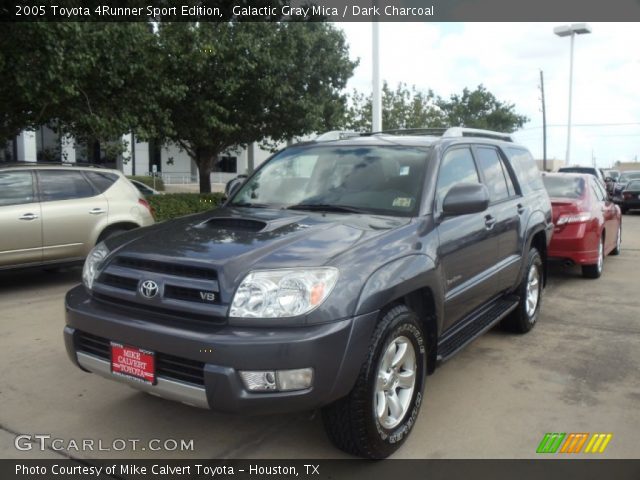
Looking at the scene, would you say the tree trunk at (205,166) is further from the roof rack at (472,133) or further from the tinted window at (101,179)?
the roof rack at (472,133)

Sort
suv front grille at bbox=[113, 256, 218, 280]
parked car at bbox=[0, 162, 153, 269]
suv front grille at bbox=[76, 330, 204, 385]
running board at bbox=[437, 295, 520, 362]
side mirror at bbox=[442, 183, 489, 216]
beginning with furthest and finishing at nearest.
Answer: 1. parked car at bbox=[0, 162, 153, 269]
2. running board at bbox=[437, 295, 520, 362]
3. side mirror at bbox=[442, 183, 489, 216]
4. suv front grille at bbox=[113, 256, 218, 280]
5. suv front grille at bbox=[76, 330, 204, 385]

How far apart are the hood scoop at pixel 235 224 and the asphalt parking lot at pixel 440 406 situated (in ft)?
4.00

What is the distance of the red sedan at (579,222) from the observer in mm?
7863

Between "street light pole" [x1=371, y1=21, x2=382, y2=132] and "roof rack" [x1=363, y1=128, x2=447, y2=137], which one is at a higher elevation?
"street light pole" [x1=371, y1=21, x2=382, y2=132]

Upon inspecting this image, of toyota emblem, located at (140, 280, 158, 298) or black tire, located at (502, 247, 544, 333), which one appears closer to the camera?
toyota emblem, located at (140, 280, 158, 298)

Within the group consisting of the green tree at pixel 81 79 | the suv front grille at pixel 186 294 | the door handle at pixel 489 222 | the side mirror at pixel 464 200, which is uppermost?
the green tree at pixel 81 79

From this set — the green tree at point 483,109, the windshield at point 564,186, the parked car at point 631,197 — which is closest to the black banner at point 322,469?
the windshield at point 564,186

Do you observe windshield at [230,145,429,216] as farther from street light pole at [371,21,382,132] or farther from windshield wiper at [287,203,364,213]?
street light pole at [371,21,382,132]

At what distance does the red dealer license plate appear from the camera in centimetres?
298

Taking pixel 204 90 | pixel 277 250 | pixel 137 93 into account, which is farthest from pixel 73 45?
pixel 277 250

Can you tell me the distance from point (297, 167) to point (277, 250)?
1.59m

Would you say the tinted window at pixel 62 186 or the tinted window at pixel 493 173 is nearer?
the tinted window at pixel 493 173

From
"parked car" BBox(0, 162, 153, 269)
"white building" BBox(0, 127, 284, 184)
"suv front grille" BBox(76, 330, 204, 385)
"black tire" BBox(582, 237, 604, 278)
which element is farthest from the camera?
"white building" BBox(0, 127, 284, 184)

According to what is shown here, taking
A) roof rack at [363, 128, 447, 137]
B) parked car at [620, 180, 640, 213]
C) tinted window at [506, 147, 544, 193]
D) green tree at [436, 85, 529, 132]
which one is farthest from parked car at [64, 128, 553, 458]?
green tree at [436, 85, 529, 132]
